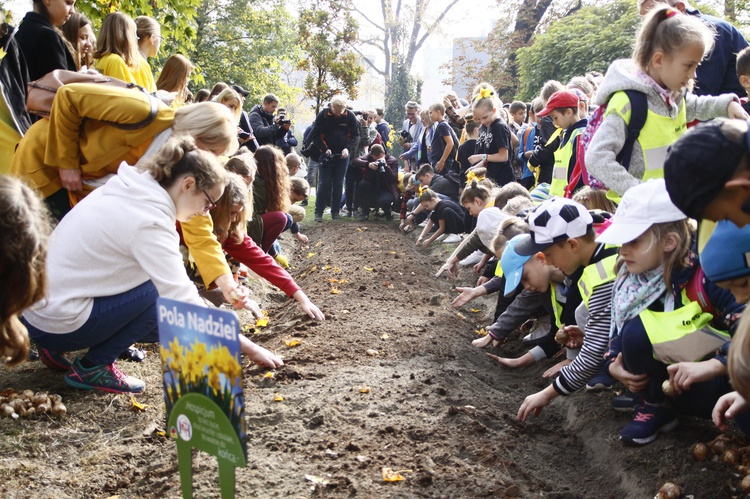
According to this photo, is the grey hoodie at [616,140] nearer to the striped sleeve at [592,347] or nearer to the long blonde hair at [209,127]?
the striped sleeve at [592,347]

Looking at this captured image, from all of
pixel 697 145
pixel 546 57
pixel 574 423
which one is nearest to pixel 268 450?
pixel 574 423

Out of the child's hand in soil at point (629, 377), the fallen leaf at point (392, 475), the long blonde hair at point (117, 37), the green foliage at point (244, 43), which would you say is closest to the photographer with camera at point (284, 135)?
the long blonde hair at point (117, 37)

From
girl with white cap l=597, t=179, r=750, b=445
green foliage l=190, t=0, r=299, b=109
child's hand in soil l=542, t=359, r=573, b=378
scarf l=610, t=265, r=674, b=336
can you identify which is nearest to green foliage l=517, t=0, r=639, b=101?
child's hand in soil l=542, t=359, r=573, b=378

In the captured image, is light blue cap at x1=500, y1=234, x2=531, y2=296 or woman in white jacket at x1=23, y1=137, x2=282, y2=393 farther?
light blue cap at x1=500, y1=234, x2=531, y2=296

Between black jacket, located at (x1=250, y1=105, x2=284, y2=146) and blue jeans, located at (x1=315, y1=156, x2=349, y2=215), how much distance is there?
113 cm

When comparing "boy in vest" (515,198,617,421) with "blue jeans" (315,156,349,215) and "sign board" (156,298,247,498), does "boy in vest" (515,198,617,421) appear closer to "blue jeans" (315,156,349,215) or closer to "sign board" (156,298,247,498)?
"sign board" (156,298,247,498)

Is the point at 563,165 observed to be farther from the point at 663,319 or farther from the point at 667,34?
the point at 663,319

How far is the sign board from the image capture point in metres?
1.90

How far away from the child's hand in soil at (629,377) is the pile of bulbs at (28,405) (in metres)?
2.78

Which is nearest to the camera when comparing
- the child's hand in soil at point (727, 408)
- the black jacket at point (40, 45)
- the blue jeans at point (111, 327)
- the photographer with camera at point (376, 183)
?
the child's hand in soil at point (727, 408)

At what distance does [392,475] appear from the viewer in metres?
2.73

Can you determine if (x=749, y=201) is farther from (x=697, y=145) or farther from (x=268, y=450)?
(x=268, y=450)

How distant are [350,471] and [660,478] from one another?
4.26 ft

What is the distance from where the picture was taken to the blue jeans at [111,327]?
3377 millimetres
